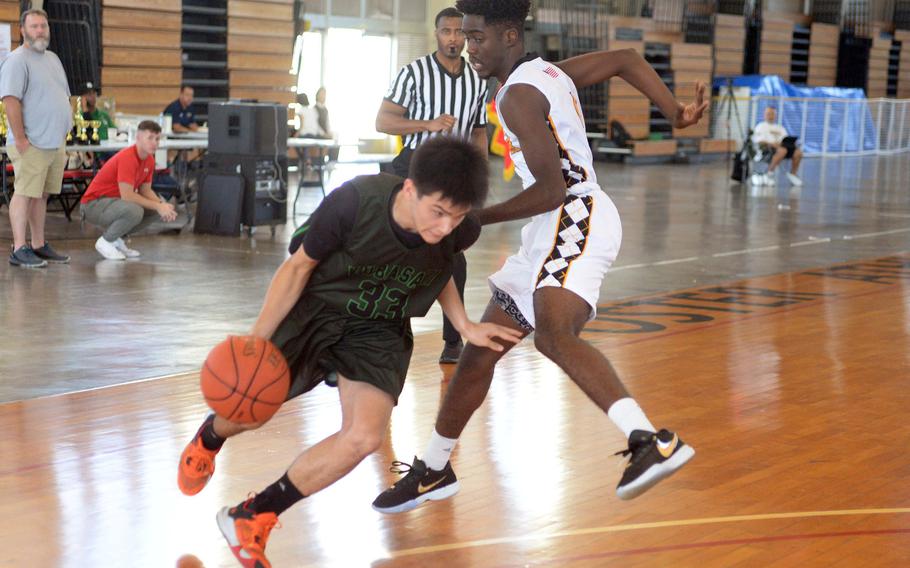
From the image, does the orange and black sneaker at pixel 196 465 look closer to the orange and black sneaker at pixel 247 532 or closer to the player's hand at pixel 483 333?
the orange and black sneaker at pixel 247 532

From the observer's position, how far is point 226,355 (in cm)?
298

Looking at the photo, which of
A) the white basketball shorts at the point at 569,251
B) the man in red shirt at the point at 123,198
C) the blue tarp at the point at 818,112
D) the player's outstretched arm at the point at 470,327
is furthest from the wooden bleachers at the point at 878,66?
the player's outstretched arm at the point at 470,327

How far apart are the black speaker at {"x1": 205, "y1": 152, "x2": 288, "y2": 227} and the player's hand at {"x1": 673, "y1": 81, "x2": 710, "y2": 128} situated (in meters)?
7.19

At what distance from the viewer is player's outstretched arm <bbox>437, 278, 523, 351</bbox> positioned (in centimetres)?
326

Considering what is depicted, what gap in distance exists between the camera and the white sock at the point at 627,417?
125 inches

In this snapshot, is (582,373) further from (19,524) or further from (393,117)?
(393,117)

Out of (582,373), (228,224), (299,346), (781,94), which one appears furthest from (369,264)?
(781,94)

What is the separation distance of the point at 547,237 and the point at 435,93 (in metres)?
2.38

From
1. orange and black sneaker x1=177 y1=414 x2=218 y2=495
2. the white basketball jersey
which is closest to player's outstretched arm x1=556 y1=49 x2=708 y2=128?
the white basketball jersey

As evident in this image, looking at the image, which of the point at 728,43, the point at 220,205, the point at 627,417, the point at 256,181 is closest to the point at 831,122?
the point at 728,43

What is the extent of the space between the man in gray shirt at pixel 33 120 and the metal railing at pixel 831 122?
1776 centimetres

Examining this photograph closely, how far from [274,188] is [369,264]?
7941mm

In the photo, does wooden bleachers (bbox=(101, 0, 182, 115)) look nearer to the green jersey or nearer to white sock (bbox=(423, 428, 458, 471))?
white sock (bbox=(423, 428, 458, 471))

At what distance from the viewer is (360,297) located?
3.17 metres
